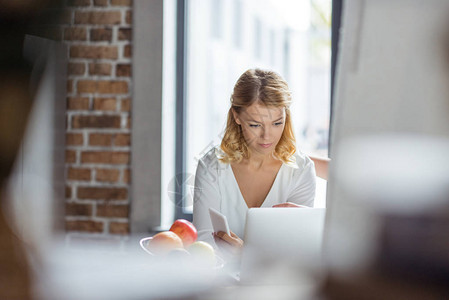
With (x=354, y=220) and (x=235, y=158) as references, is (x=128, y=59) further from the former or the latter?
(x=354, y=220)

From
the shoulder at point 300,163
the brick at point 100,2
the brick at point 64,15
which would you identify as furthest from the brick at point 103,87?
the brick at point 64,15

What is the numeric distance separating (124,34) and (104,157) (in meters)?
0.42

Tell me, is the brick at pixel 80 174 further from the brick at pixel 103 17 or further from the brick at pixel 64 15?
the brick at pixel 64 15

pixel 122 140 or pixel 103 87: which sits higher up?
pixel 103 87

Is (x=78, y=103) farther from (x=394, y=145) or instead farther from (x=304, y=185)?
(x=394, y=145)

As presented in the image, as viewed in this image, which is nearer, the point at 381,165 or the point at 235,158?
the point at 381,165

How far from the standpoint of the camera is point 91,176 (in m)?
1.42

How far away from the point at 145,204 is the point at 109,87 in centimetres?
40

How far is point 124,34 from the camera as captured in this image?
1328mm

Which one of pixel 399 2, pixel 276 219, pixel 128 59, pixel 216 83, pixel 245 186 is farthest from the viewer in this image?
pixel 216 83

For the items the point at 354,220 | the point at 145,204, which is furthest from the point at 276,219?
the point at 145,204

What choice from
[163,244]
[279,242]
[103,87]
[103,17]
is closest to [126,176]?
[103,87]

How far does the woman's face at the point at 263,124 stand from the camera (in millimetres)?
889

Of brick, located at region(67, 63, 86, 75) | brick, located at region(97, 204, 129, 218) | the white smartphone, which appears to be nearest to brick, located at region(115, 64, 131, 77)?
brick, located at region(67, 63, 86, 75)
